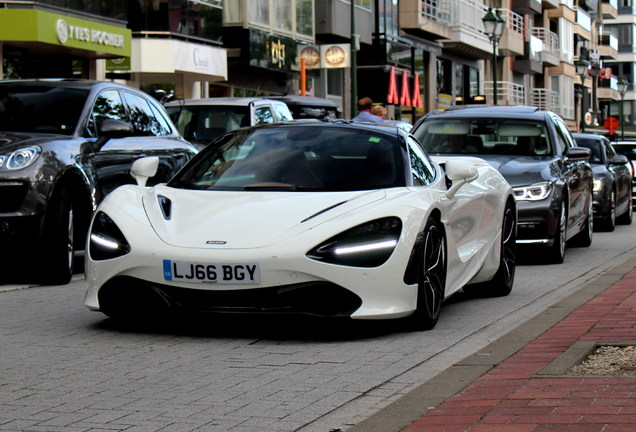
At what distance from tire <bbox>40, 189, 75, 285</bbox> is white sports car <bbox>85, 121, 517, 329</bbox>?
1.92 meters

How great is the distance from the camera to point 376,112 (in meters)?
22.0

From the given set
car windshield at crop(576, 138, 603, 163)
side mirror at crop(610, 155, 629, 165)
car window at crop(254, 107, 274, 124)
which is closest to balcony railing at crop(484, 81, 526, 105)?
car windshield at crop(576, 138, 603, 163)

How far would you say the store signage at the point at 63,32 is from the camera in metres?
24.5

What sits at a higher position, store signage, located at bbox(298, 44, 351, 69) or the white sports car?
store signage, located at bbox(298, 44, 351, 69)

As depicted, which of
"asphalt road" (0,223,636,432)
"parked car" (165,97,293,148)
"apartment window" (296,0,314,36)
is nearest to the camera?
"asphalt road" (0,223,636,432)

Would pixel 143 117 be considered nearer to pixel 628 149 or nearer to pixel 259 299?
pixel 259 299

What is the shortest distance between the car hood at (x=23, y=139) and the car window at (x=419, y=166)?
326 centimetres

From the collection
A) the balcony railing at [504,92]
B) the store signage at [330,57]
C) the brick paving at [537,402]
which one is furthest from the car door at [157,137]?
the balcony railing at [504,92]

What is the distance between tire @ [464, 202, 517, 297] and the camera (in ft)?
34.2

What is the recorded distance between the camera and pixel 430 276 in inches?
320

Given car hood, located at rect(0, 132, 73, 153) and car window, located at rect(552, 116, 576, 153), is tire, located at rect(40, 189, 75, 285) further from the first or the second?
car window, located at rect(552, 116, 576, 153)

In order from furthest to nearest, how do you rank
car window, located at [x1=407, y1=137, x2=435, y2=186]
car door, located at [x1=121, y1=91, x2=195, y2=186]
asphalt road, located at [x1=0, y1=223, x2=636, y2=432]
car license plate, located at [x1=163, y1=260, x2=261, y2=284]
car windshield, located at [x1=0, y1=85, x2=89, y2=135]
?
1. car door, located at [x1=121, y1=91, x2=195, y2=186]
2. car windshield, located at [x1=0, y1=85, x2=89, y2=135]
3. car window, located at [x1=407, y1=137, x2=435, y2=186]
4. car license plate, located at [x1=163, y1=260, x2=261, y2=284]
5. asphalt road, located at [x1=0, y1=223, x2=636, y2=432]

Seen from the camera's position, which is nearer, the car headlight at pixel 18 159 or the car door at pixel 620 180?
the car headlight at pixel 18 159

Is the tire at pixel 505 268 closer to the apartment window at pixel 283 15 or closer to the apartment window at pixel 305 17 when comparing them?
the apartment window at pixel 283 15
